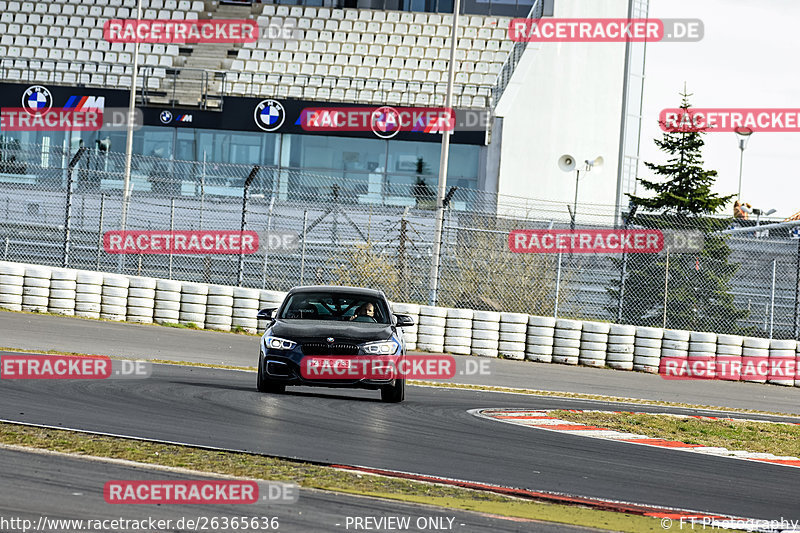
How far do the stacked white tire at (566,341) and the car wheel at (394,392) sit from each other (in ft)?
27.5

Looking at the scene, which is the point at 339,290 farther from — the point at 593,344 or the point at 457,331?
the point at 593,344

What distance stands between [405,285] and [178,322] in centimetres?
431

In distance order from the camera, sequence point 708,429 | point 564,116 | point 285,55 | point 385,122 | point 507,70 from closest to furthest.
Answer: point 708,429, point 385,122, point 507,70, point 285,55, point 564,116

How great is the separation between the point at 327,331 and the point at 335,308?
2.86ft

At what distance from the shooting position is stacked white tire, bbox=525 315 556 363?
67.7 ft

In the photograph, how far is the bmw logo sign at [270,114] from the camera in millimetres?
32688

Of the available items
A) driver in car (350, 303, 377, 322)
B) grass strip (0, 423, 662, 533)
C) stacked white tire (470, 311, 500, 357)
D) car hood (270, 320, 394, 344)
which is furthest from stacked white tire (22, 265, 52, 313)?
grass strip (0, 423, 662, 533)

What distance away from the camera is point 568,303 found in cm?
2270

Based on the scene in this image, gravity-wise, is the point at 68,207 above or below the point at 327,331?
above

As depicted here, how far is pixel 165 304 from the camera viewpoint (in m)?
20.5

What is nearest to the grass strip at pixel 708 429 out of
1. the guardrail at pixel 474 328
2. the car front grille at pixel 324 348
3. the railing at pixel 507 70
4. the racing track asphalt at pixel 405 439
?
the racing track asphalt at pixel 405 439

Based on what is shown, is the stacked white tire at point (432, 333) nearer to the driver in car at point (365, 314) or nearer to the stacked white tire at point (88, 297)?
the stacked white tire at point (88, 297)

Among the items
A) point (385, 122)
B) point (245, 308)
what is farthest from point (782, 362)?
point (385, 122)

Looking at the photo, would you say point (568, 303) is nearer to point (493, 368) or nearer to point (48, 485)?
point (493, 368)
